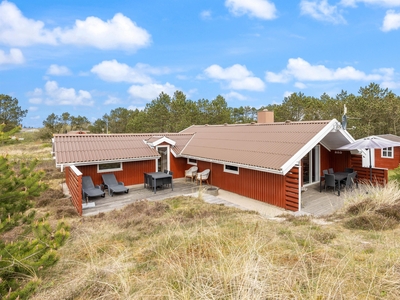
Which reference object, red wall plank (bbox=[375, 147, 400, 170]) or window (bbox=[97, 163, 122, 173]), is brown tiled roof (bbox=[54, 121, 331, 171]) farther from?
red wall plank (bbox=[375, 147, 400, 170])

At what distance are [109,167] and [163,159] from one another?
11.1 ft

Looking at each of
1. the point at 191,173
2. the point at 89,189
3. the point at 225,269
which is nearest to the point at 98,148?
the point at 89,189

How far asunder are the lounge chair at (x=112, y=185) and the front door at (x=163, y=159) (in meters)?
3.06

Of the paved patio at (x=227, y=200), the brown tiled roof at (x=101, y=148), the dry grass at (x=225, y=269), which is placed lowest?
the paved patio at (x=227, y=200)

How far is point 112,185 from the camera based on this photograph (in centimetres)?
1219

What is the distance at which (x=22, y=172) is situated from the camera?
11.4ft

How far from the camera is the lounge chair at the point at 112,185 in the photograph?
11.6 m

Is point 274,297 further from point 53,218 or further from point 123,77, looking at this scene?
point 123,77

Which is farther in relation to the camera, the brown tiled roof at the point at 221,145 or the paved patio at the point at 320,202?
the brown tiled roof at the point at 221,145

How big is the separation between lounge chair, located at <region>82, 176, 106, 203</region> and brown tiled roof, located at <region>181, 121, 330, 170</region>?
5159 mm

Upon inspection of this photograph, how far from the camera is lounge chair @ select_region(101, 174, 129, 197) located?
11.6 meters

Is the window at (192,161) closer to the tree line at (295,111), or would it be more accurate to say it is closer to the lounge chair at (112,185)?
the lounge chair at (112,185)

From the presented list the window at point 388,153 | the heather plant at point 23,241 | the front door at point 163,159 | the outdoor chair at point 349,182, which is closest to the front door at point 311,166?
the outdoor chair at point 349,182

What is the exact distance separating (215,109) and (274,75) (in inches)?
422
